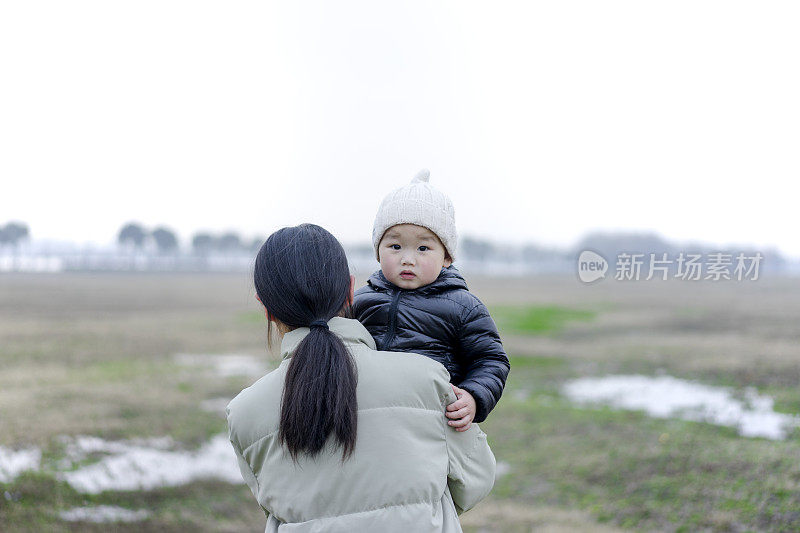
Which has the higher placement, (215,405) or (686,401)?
(686,401)

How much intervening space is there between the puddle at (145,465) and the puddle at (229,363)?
5.52 m

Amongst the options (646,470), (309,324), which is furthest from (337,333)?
(646,470)

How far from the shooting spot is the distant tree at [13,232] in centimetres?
2508

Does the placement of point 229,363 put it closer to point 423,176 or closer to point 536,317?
point 423,176

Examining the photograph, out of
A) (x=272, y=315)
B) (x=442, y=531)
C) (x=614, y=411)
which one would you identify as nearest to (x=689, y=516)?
(x=614, y=411)

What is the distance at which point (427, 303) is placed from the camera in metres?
2.04

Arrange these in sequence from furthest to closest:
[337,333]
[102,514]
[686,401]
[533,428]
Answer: [686,401], [533,428], [102,514], [337,333]

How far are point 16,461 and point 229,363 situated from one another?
857 cm

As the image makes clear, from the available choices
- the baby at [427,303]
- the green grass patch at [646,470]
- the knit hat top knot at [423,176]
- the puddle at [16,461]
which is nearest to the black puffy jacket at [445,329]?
the baby at [427,303]

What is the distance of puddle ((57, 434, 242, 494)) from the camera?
794cm

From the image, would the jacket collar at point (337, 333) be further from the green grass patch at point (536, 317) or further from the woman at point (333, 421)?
the green grass patch at point (536, 317)

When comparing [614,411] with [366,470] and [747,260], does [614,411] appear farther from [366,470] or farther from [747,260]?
[366,470]

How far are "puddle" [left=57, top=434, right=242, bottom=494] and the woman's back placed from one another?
705 centimetres

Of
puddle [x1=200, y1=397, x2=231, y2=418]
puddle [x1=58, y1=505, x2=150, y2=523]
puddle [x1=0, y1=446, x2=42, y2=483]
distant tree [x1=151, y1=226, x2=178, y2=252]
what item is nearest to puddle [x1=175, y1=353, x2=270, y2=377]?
puddle [x1=200, y1=397, x2=231, y2=418]
